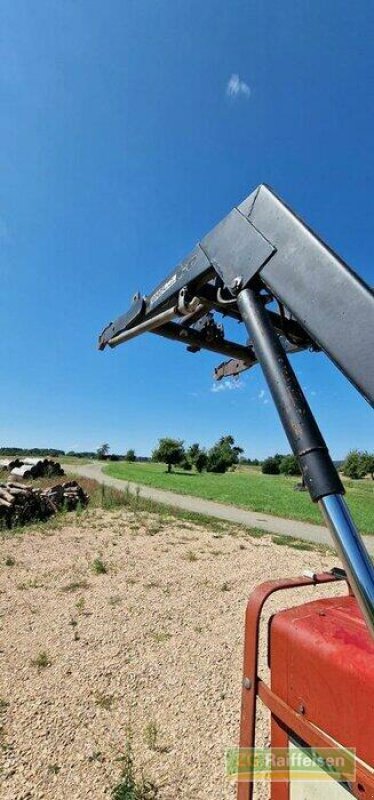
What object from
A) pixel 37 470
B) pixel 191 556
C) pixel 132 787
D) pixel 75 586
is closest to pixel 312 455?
pixel 132 787

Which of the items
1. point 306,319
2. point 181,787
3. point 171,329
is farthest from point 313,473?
point 181,787

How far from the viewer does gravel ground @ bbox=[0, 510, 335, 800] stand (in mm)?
3135

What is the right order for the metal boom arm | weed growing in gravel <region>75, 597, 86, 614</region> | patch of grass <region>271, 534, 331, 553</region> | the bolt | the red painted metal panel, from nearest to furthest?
the metal boom arm, the red painted metal panel, the bolt, weed growing in gravel <region>75, 597, 86, 614</region>, patch of grass <region>271, 534, 331, 553</region>

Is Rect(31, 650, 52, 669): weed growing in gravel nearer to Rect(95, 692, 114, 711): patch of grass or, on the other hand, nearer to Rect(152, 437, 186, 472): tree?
Rect(95, 692, 114, 711): patch of grass

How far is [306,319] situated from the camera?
142 cm

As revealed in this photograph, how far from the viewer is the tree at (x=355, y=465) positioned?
7394 centimetres

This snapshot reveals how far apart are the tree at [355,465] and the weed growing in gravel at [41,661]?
254ft

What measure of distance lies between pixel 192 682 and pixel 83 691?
116cm

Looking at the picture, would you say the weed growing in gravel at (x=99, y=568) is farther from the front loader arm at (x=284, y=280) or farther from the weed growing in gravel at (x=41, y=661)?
the front loader arm at (x=284, y=280)

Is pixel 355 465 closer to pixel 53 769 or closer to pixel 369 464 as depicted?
pixel 369 464

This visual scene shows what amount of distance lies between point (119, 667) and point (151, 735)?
122 cm

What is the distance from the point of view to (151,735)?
3.48 m

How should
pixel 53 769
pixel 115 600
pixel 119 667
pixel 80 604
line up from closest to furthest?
pixel 53 769, pixel 119 667, pixel 80 604, pixel 115 600

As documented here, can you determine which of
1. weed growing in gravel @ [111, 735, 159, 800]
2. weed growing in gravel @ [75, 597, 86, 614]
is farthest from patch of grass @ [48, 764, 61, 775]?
weed growing in gravel @ [75, 597, 86, 614]
